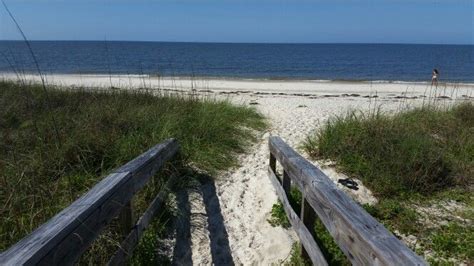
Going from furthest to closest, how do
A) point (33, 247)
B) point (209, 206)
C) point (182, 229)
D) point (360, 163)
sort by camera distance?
point (360, 163) < point (209, 206) < point (182, 229) < point (33, 247)

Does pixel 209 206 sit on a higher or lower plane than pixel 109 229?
lower

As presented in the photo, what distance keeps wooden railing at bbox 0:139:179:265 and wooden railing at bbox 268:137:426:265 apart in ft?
4.73

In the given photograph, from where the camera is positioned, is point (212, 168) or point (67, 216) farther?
point (212, 168)

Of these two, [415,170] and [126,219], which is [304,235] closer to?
[126,219]

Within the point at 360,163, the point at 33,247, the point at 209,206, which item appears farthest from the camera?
the point at 360,163

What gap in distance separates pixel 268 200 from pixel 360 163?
5.17ft

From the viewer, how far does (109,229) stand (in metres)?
3.59

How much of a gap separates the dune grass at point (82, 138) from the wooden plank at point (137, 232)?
27.4 inches

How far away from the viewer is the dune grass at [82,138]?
3604 mm

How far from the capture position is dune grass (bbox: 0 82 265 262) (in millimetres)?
3604

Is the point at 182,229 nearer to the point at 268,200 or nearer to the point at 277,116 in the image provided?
the point at 268,200

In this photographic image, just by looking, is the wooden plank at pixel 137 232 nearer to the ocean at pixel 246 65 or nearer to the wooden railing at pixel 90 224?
the wooden railing at pixel 90 224

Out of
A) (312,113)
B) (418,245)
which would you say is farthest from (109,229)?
(312,113)

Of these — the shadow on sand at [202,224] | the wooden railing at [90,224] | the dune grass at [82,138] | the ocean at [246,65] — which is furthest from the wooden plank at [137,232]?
the ocean at [246,65]
